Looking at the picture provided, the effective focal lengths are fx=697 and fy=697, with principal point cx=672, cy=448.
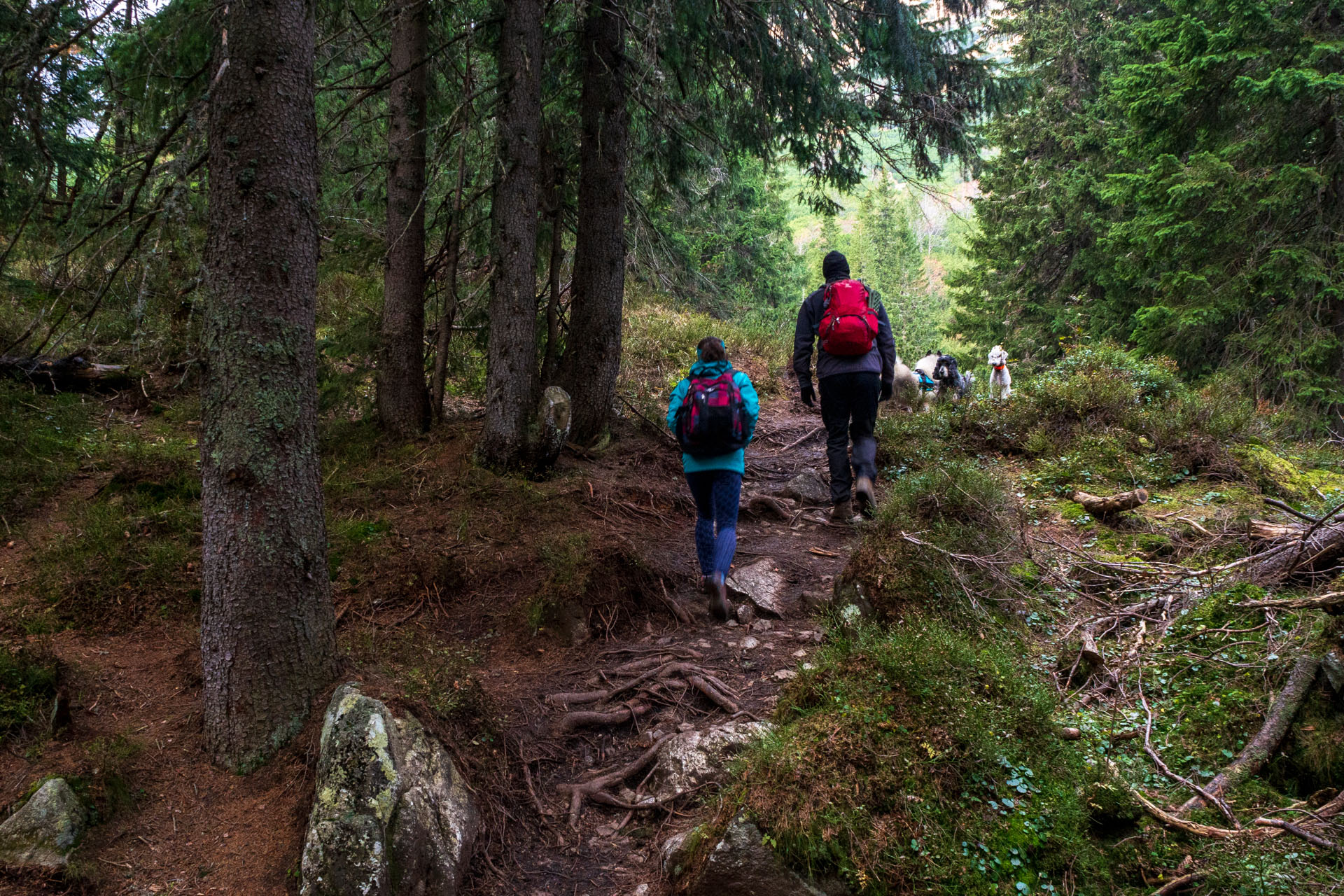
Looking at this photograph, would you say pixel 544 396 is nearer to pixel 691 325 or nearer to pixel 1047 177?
pixel 691 325

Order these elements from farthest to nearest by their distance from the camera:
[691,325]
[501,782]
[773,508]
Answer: [691,325] < [773,508] < [501,782]

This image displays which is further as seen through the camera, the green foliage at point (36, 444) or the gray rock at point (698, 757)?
the green foliage at point (36, 444)

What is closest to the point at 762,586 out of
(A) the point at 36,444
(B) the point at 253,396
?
(B) the point at 253,396

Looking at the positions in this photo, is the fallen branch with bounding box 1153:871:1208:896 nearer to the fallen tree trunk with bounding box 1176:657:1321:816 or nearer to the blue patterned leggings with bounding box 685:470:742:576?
the fallen tree trunk with bounding box 1176:657:1321:816

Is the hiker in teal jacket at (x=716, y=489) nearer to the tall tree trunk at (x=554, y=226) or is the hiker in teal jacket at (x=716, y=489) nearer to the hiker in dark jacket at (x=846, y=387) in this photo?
the hiker in dark jacket at (x=846, y=387)

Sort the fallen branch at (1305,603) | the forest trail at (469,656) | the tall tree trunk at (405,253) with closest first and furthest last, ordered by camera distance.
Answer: the fallen branch at (1305,603), the forest trail at (469,656), the tall tree trunk at (405,253)

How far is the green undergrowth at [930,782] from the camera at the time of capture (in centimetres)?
267

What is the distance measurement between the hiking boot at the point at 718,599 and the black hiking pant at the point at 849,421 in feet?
7.09

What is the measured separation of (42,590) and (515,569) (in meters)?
3.20

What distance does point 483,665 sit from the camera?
507 cm

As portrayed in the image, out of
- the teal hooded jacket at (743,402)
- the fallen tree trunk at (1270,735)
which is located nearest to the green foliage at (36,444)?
the teal hooded jacket at (743,402)

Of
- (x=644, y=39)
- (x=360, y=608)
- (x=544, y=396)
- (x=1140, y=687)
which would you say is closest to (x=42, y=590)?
(x=360, y=608)

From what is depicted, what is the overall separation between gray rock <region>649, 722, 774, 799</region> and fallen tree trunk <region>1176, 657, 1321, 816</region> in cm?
194

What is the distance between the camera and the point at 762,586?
6168 mm
